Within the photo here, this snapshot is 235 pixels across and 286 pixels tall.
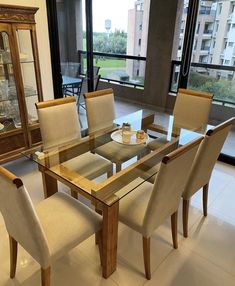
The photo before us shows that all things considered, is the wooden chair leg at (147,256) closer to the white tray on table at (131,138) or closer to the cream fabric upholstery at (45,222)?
the cream fabric upholstery at (45,222)

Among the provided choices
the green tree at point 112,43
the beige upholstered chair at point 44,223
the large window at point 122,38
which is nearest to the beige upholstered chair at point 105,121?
the beige upholstered chair at point 44,223

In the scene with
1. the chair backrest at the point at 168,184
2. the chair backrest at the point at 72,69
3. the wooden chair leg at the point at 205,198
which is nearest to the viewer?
the chair backrest at the point at 168,184

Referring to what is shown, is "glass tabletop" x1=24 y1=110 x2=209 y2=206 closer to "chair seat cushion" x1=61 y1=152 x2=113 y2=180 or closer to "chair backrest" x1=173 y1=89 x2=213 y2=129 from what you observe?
"chair seat cushion" x1=61 y1=152 x2=113 y2=180

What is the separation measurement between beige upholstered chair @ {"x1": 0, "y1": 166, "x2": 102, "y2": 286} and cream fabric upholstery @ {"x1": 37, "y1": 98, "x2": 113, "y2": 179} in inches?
11.6

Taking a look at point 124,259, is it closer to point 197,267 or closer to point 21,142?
point 197,267

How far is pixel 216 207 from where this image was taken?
2.28 meters

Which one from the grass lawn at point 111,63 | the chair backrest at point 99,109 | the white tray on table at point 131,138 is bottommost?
the white tray on table at point 131,138

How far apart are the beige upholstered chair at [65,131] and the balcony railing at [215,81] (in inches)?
75.6

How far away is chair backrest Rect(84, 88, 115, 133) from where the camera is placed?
96.4 inches

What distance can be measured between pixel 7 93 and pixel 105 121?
43.4 inches

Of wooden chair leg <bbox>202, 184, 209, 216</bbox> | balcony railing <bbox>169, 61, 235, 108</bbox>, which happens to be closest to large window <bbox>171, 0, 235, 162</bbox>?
balcony railing <bbox>169, 61, 235, 108</bbox>

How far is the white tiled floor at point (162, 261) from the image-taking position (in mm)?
1591

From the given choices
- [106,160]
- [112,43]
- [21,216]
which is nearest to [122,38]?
[112,43]

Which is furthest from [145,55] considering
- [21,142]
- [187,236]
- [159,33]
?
[187,236]
